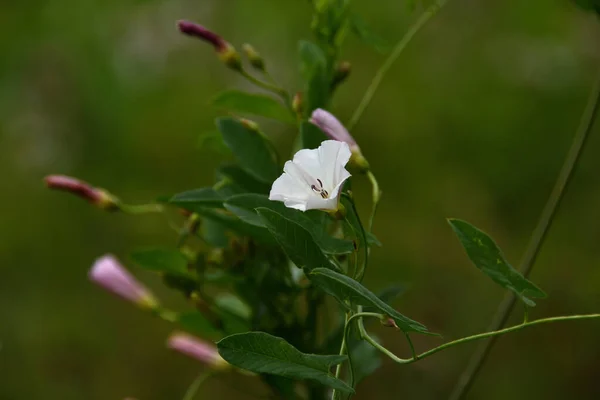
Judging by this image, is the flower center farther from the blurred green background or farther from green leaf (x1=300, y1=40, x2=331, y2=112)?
the blurred green background

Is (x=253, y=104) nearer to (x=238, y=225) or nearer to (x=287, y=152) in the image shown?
(x=238, y=225)

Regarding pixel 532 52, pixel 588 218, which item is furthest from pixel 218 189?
pixel 532 52

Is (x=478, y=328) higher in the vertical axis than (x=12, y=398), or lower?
higher

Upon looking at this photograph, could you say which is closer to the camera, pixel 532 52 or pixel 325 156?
pixel 325 156

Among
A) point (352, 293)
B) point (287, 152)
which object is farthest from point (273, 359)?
point (287, 152)

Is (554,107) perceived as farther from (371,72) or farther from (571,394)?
(571,394)

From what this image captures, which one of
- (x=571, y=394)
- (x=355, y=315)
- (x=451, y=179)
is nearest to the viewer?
→ (x=355, y=315)

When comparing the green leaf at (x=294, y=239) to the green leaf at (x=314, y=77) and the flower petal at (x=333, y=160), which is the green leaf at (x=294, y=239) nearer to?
the flower petal at (x=333, y=160)

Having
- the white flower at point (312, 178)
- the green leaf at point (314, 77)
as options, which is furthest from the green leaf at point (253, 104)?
the white flower at point (312, 178)
